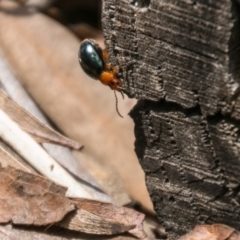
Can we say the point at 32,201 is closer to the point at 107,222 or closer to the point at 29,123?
the point at 107,222

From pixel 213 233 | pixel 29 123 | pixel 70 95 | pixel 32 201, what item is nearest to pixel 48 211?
pixel 32 201

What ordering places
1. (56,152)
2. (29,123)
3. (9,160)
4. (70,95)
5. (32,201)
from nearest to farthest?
(32,201) < (9,160) < (29,123) < (56,152) < (70,95)

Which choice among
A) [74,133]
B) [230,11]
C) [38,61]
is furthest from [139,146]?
[38,61]

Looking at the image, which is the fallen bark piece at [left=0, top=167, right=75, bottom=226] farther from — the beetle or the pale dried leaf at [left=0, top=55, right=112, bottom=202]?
the beetle

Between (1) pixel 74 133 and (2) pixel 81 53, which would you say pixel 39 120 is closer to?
(2) pixel 81 53

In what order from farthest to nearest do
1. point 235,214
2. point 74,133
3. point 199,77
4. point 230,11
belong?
point 74,133, point 235,214, point 199,77, point 230,11

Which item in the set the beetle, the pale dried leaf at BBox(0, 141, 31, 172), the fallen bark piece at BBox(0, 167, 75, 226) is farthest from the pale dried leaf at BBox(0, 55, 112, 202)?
the beetle

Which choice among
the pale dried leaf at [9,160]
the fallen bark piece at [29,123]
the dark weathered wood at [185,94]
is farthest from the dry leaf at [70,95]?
the dark weathered wood at [185,94]
